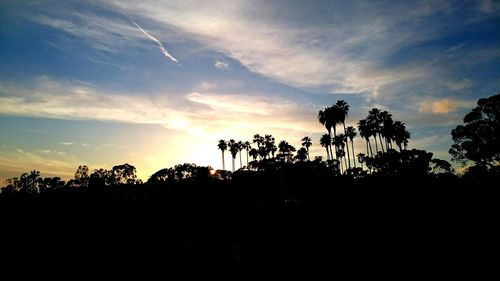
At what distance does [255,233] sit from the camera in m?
19.4

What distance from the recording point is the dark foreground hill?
48.2ft

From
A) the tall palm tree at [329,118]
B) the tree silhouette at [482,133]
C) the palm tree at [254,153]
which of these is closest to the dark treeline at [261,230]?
the tree silhouette at [482,133]

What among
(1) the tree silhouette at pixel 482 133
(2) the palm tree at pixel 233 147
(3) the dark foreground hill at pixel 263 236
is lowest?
(3) the dark foreground hill at pixel 263 236

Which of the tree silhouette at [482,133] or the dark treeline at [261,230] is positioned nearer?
the dark treeline at [261,230]

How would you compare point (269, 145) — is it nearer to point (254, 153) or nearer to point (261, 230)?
point (254, 153)

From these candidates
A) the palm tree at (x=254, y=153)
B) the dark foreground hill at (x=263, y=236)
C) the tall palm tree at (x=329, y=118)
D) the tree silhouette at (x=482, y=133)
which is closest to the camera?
the dark foreground hill at (x=263, y=236)

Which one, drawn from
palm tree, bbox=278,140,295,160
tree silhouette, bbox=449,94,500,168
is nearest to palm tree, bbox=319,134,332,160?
palm tree, bbox=278,140,295,160

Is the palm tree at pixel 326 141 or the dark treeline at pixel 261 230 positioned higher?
the palm tree at pixel 326 141

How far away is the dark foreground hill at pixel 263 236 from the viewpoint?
14695mm

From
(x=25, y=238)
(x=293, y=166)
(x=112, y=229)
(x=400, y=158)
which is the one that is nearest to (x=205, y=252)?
(x=112, y=229)

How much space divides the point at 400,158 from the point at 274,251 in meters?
68.8

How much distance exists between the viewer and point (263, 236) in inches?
738

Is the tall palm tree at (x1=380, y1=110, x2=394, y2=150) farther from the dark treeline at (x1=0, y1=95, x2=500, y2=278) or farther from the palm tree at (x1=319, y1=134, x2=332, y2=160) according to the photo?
the dark treeline at (x1=0, y1=95, x2=500, y2=278)

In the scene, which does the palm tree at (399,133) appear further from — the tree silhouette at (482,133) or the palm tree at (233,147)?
the palm tree at (233,147)
